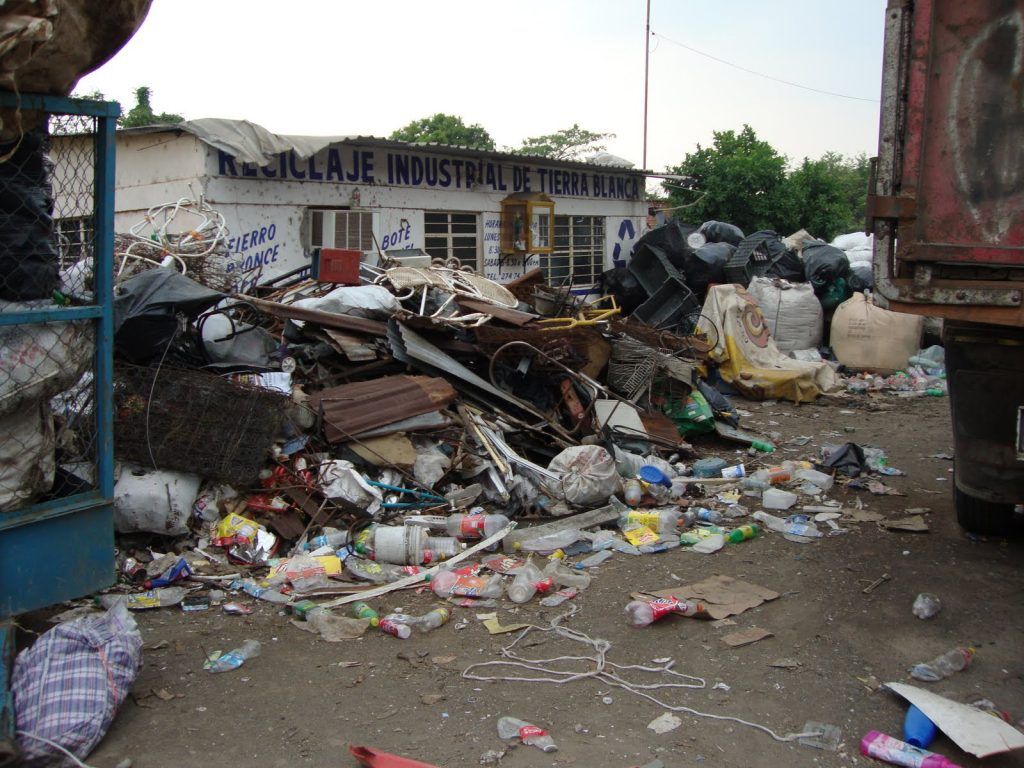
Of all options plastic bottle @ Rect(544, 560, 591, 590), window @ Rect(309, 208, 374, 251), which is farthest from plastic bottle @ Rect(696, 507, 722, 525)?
window @ Rect(309, 208, 374, 251)

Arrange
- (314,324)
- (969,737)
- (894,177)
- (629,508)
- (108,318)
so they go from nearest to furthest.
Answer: (969,737)
(108,318)
(894,177)
(629,508)
(314,324)

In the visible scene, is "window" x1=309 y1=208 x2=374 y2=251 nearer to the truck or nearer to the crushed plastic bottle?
the truck

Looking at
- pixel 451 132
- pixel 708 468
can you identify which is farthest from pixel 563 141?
pixel 708 468

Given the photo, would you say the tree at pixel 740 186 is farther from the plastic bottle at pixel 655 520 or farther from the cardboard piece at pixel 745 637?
the cardboard piece at pixel 745 637

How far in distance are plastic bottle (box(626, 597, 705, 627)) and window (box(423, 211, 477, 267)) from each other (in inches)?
307

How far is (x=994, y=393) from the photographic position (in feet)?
14.2

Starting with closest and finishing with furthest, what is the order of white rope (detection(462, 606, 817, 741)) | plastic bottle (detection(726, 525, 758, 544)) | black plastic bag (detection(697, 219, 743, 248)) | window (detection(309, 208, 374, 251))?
white rope (detection(462, 606, 817, 741))
plastic bottle (detection(726, 525, 758, 544))
window (detection(309, 208, 374, 251))
black plastic bag (detection(697, 219, 743, 248))

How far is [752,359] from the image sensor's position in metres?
10.5

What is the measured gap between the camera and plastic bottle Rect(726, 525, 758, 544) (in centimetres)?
532

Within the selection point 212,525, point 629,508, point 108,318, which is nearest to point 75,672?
point 108,318

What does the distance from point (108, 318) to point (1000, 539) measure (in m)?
4.89

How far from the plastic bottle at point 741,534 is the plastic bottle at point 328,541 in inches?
91.2

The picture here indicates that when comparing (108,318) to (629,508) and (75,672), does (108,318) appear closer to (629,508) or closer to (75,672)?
(75,672)

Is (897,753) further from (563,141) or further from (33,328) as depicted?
(563,141)
